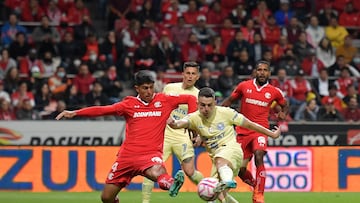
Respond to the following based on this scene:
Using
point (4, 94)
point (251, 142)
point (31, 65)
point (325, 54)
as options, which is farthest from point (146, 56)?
point (251, 142)

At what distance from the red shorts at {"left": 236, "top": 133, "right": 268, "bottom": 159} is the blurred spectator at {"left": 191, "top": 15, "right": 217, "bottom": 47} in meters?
9.49

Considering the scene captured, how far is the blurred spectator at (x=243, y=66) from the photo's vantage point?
2267cm

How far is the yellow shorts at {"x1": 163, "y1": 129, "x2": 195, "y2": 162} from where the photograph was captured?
13914mm

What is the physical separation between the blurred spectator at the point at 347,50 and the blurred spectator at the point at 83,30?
6129mm

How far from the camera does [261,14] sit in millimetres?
24391

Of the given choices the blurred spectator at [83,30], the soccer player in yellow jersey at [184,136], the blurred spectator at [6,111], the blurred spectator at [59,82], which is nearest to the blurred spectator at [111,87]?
the blurred spectator at [59,82]

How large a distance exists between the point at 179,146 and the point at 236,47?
935 cm

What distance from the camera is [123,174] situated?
37.3 ft

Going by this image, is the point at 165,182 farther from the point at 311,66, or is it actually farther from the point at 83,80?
the point at 311,66

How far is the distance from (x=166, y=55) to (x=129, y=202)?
814 cm

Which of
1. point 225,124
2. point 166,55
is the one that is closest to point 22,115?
point 166,55

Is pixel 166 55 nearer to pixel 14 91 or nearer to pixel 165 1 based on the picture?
pixel 165 1

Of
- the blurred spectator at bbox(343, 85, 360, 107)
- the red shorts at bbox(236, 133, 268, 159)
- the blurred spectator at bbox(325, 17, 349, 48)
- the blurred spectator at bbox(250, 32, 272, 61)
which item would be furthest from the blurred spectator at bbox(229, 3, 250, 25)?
the red shorts at bbox(236, 133, 268, 159)

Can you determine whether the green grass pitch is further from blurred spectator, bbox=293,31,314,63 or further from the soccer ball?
blurred spectator, bbox=293,31,314,63
